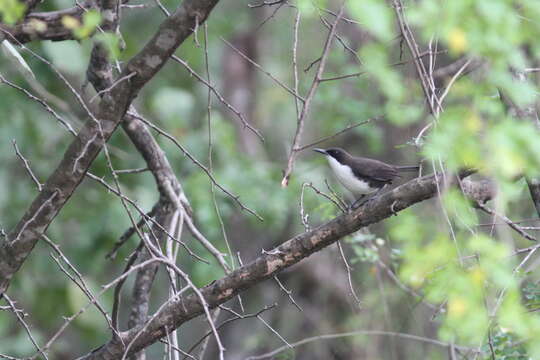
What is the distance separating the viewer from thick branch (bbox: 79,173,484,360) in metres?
3.59

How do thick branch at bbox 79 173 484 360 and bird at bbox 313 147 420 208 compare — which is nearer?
thick branch at bbox 79 173 484 360

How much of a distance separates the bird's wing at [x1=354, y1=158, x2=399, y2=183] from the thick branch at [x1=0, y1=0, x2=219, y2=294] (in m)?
2.51

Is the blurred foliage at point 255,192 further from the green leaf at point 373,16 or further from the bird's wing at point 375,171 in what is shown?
the green leaf at point 373,16

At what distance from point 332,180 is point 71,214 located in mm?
3125

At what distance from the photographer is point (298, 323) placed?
10.1 metres

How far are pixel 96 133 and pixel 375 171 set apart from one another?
2.64 metres

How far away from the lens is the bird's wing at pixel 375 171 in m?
5.74

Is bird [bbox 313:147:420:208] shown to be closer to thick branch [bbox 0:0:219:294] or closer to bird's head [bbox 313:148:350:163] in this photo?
bird's head [bbox 313:148:350:163]

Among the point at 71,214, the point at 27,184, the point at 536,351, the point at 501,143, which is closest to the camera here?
the point at 501,143

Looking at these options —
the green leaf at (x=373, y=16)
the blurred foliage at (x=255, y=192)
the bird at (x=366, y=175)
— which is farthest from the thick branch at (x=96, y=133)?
the bird at (x=366, y=175)

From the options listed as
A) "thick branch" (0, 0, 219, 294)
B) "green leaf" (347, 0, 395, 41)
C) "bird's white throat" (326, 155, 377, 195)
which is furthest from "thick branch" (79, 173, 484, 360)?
"bird's white throat" (326, 155, 377, 195)

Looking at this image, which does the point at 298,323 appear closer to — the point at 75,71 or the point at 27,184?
the point at 27,184

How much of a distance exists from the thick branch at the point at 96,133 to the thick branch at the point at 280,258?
2.28 feet

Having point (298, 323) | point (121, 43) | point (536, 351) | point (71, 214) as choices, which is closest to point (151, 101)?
point (71, 214)
